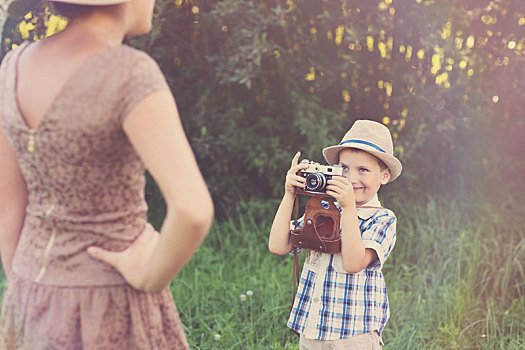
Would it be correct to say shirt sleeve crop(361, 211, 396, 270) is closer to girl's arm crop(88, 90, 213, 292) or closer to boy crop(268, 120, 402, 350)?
boy crop(268, 120, 402, 350)

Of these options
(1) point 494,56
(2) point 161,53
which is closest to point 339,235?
(2) point 161,53

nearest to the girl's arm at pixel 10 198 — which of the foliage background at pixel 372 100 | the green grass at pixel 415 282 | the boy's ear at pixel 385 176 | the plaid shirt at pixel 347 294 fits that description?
the plaid shirt at pixel 347 294

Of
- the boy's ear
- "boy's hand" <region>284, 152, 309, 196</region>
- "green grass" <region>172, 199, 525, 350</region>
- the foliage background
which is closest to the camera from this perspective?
"boy's hand" <region>284, 152, 309, 196</region>

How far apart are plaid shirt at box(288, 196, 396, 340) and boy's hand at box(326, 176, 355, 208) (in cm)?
20

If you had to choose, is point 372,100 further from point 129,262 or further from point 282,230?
point 129,262

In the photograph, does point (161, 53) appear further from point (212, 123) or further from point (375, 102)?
point (375, 102)

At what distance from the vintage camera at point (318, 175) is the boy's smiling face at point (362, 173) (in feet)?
0.46

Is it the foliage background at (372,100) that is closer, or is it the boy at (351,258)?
the boy at (351,258)

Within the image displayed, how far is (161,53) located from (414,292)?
252 cm

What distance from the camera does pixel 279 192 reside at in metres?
4.63

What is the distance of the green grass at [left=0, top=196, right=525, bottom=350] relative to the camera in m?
3.33

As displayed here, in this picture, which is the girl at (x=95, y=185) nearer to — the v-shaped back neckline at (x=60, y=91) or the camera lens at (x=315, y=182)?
the v-shaped back neckline at (x=60, y=91)

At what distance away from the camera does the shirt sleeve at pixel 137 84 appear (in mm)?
1307

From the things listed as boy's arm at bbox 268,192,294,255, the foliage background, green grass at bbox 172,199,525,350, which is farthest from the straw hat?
the foliage background
